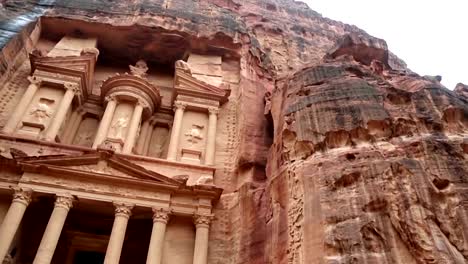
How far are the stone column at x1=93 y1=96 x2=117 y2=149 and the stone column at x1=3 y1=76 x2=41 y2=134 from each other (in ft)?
7.69

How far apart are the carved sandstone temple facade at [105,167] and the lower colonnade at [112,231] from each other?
0.08 ft

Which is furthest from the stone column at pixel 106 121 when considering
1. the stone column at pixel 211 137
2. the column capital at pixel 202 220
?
the column capital at pixel 202 220

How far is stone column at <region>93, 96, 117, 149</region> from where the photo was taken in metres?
13.1

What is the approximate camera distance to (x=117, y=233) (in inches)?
397

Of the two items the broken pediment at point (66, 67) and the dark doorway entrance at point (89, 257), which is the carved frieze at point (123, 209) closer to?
the dark doorway entrance at point (89, 257)

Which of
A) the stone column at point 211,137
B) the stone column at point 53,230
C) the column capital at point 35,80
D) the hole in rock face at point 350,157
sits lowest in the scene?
the stone column at point 53,230

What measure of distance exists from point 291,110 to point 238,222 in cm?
319

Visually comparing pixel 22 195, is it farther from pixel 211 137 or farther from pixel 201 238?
pixel 211 137

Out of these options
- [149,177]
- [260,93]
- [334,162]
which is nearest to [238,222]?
[149,177]

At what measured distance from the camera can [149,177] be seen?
11.3 metres

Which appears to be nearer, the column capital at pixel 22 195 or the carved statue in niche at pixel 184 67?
the column capital at pixel 22 195

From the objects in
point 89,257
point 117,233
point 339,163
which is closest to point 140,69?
point 89,257

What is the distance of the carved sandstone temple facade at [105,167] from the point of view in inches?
412

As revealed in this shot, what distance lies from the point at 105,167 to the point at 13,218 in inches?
100
